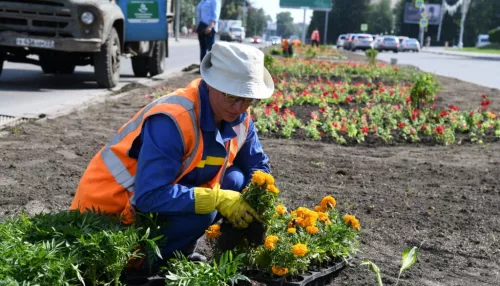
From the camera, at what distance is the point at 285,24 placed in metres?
186

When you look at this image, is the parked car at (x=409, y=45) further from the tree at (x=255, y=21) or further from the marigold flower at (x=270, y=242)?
the marigold flower at (x=270, y=242)

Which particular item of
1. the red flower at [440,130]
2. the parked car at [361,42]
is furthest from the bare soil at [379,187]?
the parked car at [361,42]

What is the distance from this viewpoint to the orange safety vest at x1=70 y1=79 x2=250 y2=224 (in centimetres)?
316

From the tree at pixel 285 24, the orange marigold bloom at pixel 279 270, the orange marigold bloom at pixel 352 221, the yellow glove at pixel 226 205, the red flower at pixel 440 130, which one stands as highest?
the yellow glove at pixel 226 205

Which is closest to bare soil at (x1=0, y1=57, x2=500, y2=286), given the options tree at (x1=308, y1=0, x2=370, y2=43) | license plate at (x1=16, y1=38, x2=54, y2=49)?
license plate at (x1=16, y1=38, x2=54, y2=49)

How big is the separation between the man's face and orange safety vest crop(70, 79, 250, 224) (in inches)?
3.1

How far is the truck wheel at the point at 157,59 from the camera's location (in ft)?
50.5

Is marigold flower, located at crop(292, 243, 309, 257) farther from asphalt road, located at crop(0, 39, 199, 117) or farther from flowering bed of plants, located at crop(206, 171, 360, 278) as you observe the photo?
asphalt road, located at crop(0, 39, 199, 117)

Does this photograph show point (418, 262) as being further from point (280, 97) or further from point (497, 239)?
point (280, 97)

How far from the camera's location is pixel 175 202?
122 inches

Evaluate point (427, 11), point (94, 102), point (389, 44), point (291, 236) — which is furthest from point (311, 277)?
point (427, 11)

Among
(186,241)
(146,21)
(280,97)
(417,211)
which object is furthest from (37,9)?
(186,241)

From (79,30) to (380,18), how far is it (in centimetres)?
10180

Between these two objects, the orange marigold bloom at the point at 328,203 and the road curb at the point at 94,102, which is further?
the road curb at the point at 94,102
